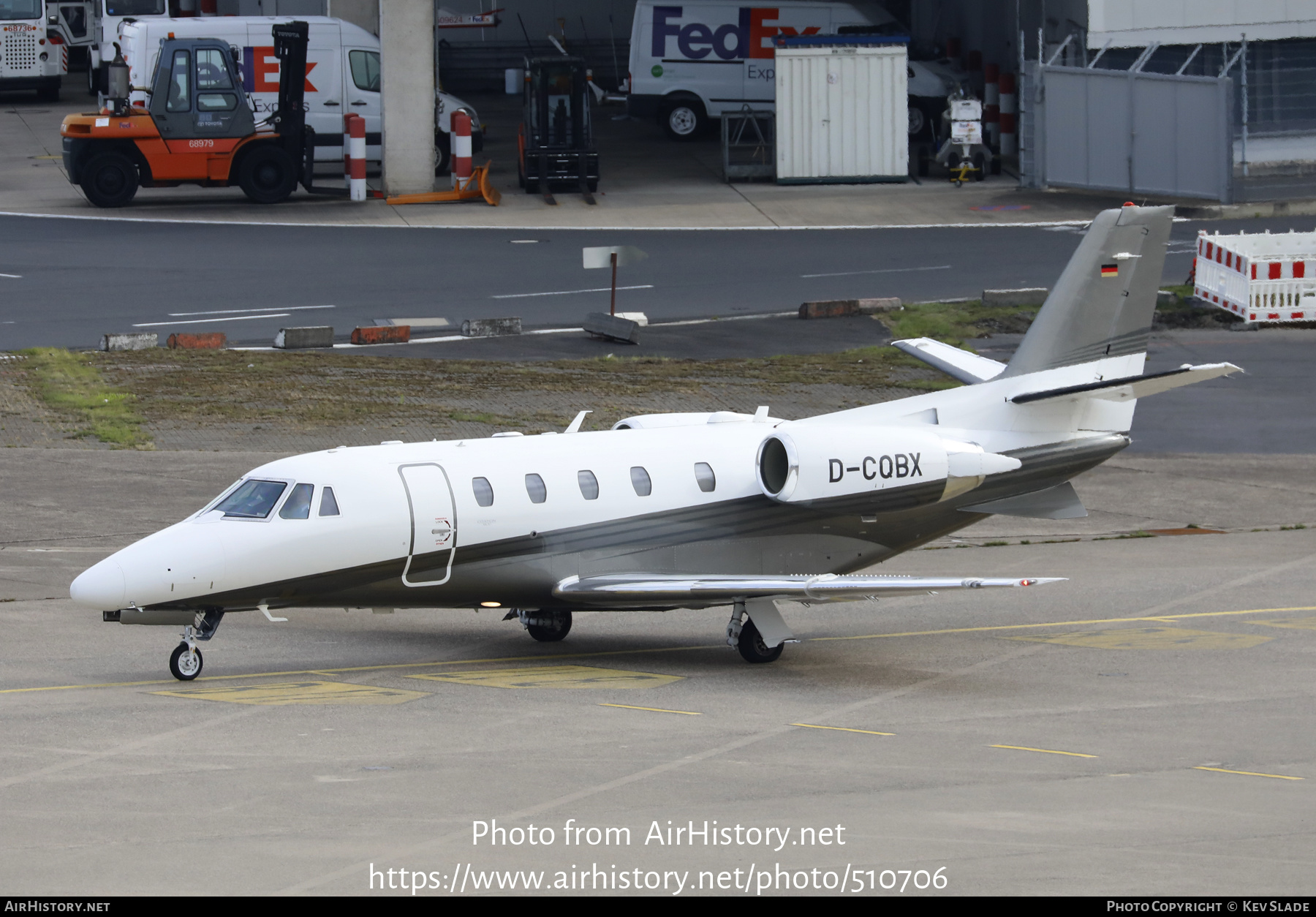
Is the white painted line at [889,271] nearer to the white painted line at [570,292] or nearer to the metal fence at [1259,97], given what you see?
the white painted line at [570,292]

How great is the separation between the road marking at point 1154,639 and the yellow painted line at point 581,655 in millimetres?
581

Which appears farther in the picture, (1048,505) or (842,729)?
(1048,505)

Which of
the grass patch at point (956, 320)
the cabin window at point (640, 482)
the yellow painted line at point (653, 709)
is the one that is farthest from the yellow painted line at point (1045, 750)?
the grass patch at point (956, 320)

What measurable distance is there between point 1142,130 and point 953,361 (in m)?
29.0

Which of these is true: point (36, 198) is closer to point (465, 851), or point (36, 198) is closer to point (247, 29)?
point (247, 29)

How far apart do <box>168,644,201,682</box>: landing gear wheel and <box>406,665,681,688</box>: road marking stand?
7.57ft

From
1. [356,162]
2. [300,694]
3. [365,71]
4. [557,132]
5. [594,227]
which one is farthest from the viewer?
[365,71]

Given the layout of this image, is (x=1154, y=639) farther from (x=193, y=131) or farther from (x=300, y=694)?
(x=193, y=131)

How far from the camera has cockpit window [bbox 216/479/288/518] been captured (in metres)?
20.2

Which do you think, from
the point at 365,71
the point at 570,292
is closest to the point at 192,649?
the point at 570,292

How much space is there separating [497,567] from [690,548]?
8.05ft

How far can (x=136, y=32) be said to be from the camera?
53.1m

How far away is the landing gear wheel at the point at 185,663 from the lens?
66.3 feet

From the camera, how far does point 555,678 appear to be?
21141 millimetres
